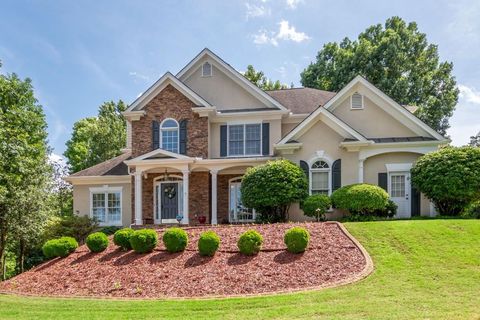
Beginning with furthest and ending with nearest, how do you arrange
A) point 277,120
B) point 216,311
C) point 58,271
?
point 277,120, point 58,271, point 216,311

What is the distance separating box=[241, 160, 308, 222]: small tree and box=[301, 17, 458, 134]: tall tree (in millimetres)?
20025

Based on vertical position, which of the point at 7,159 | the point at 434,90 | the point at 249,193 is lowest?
the point at 249,193

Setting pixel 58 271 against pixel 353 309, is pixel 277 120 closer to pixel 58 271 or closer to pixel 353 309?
pixel 58 271

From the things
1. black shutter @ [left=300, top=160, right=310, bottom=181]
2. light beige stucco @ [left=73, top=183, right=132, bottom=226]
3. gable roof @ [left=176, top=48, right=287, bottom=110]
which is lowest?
light beige stucco @ [left=73, top=183, right=132, bottom=226]

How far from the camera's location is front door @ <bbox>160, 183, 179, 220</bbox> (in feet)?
69.3

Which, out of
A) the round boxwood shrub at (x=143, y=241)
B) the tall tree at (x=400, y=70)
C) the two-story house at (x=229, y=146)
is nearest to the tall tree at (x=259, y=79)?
the tall tree at (x=400, y=70)

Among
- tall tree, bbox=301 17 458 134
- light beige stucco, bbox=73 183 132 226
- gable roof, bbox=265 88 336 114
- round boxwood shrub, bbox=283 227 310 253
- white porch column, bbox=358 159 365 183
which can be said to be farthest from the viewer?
tall tree, bbox=301 17 458 134

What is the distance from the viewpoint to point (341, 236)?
43.0 feet

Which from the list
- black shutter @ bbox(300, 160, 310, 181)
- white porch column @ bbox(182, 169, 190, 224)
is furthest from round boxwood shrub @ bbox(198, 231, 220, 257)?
black shutter @ bbox(300, 160, 310, 181)

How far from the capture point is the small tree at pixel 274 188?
1719 cm

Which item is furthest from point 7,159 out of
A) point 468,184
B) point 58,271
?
point 468,184

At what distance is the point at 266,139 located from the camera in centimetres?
2095

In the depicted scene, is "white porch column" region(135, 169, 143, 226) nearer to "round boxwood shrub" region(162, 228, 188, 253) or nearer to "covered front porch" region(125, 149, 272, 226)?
"covered front porch" region(125, 149, 272, 226)

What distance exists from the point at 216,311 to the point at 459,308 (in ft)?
14.8
